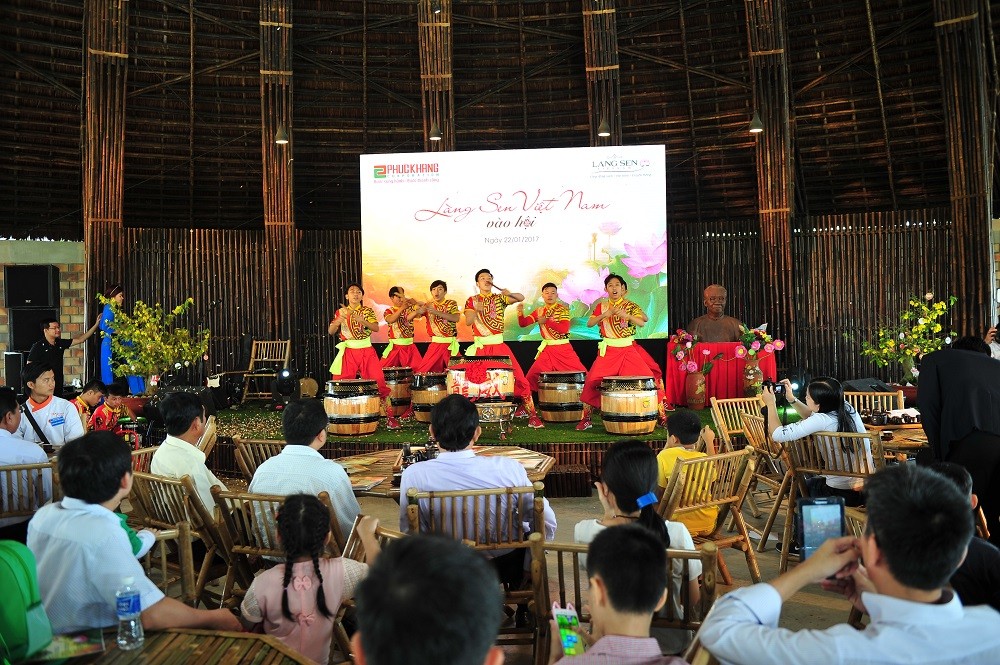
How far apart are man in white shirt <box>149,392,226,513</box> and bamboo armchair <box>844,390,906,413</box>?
455cm

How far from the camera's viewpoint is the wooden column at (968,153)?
9875mm

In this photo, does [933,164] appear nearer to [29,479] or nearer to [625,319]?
[625,319]

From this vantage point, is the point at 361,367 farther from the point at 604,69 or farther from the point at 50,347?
the point at 604,69

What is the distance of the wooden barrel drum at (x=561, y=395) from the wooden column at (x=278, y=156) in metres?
4.42

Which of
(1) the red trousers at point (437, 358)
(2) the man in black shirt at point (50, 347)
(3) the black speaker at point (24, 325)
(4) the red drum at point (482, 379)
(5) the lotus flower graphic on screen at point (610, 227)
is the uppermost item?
(5) the lotus flower graphic on screen at point (610, 227)

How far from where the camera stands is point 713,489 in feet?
13.8

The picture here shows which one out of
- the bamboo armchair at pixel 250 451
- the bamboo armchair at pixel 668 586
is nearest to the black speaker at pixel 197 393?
the bamboo armchair at pixel 250 451

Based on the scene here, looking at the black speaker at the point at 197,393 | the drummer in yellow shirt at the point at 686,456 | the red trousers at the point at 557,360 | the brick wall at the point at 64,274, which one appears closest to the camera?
the drummer in yellow shirt at the point at 686,456

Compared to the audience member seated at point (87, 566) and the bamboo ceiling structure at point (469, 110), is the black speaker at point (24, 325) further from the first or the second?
the audience member seated at point (87, 566)

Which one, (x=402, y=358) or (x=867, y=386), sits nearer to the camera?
(x=867, y=386)

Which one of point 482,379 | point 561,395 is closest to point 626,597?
point 482,379

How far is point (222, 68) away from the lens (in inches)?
474

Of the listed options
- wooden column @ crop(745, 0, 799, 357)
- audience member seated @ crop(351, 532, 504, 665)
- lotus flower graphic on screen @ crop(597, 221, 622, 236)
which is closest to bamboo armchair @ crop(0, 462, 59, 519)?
audience member seated @ crop(351, 532, 504, 665)

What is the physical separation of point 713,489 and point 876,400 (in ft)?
9.27
